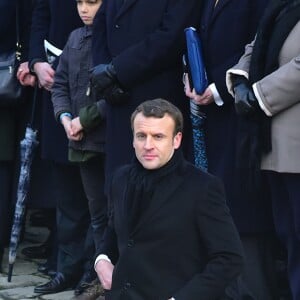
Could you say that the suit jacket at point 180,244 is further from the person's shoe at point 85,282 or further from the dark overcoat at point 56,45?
the dark overcoat at point 56,45

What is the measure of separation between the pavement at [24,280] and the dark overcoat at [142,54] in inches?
39.0

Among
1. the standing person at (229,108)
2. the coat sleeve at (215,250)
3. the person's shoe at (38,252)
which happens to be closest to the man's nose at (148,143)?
the coat sleeve at (215,250)

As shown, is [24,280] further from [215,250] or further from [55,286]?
[215,250]

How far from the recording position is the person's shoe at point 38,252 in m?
6.46

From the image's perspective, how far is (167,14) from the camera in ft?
15.9

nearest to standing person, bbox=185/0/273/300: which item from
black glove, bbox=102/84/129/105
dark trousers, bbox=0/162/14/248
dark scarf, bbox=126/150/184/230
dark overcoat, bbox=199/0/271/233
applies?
dark overcoat, bbox=199/0/271/233

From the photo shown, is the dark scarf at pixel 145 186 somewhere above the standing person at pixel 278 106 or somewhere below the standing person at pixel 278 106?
below

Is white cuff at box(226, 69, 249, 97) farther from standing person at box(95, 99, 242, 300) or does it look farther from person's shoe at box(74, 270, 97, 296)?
person's shoe at box(74, 270, 97, 296)

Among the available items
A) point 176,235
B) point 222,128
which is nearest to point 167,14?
point 222,128

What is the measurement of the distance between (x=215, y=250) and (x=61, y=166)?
2357 mm

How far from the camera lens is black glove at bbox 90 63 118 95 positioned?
16.0ft

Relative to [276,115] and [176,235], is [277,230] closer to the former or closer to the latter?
[276,115]

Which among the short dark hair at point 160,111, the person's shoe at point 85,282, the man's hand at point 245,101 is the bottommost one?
the person's shoe at point 85,282

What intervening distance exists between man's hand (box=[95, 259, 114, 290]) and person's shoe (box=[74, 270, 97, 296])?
1.55m
